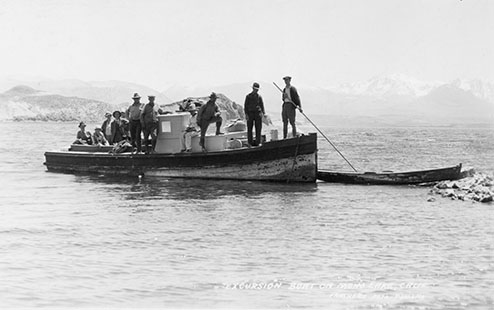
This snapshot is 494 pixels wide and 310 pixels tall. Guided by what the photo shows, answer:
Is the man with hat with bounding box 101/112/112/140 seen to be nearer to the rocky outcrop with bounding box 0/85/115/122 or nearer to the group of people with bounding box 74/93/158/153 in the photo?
the group of people with bounding box 74/93/158/153

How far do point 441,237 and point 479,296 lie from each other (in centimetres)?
413

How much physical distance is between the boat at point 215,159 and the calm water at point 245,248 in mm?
1208

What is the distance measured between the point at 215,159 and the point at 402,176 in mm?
5801

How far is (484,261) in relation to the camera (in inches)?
442

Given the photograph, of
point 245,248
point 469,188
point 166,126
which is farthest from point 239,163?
point 245,248

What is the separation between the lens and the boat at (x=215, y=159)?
21.2 meters

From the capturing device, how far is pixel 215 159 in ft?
72.4

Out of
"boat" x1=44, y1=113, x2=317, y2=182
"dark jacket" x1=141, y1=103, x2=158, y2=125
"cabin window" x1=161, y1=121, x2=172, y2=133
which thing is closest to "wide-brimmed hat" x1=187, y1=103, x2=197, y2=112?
"boat" x1=44, y1=113, x2=317, y2=182

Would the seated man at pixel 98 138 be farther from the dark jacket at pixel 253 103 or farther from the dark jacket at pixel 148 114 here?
the dark jacket at pixel 253 103

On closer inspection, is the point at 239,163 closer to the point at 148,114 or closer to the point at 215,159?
the point at 215,159

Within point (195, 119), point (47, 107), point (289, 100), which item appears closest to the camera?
point (289, 100)

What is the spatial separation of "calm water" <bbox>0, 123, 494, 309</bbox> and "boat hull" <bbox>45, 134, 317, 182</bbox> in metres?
1.14

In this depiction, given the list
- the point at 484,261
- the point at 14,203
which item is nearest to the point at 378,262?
the point at 484,261

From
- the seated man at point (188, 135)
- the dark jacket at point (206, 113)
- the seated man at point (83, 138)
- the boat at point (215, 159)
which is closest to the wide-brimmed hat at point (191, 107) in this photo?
the seated man at point (188, 135)
